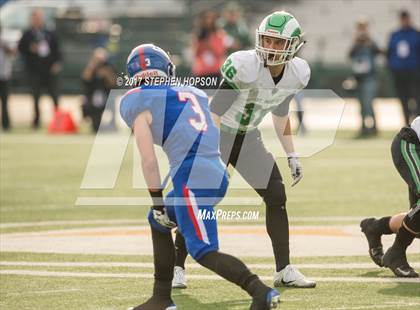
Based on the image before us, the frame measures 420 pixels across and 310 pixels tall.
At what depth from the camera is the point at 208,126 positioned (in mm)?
6582

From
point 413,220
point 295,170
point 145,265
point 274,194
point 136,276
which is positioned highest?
point 295,170

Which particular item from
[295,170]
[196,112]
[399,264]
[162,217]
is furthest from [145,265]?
[196,112]

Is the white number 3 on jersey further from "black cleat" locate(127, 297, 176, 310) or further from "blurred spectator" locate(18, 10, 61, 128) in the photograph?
"blurred spectator" locate(18, 10, 61, 128)

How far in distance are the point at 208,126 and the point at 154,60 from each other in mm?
498

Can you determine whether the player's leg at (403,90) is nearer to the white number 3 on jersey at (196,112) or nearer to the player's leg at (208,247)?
the white number 3 on jersey at (196,112)

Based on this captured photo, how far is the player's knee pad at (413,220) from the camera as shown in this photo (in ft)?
25.2

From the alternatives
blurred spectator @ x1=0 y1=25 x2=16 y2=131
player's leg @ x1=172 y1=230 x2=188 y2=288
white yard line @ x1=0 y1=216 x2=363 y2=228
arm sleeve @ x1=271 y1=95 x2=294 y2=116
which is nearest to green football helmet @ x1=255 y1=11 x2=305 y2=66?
arm sleeve @ x1=271 y1=95 x2=294 y2=116

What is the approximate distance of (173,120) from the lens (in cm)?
650

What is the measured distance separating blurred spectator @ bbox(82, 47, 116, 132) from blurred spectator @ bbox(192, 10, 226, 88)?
1.70 metres

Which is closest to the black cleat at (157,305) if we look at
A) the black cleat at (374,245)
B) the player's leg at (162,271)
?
the player's leg at (162,271)

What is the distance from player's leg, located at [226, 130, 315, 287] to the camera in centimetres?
766

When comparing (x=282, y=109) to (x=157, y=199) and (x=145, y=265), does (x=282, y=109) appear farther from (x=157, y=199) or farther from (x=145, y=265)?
(x=157, y=199)

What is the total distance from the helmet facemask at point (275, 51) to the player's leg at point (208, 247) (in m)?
1.47

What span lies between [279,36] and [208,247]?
1.84 meters
